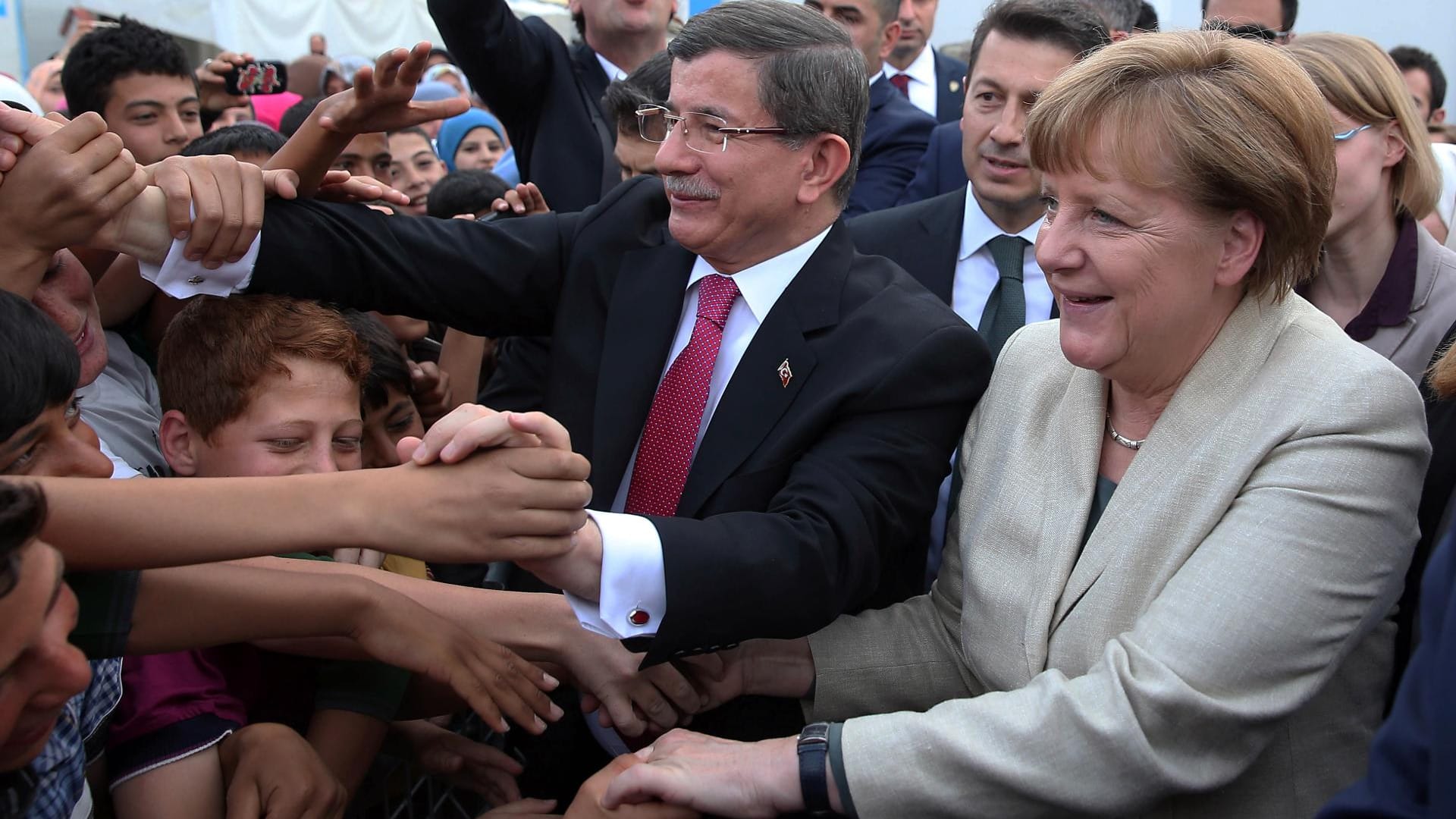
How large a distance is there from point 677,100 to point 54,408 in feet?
4.15

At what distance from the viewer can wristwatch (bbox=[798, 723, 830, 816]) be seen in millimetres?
1970

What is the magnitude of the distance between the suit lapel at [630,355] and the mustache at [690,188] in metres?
0.13

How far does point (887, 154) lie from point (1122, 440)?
257 centimetres

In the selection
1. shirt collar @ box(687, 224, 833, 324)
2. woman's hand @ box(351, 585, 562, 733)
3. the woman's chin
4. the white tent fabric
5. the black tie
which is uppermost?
the woman's chin

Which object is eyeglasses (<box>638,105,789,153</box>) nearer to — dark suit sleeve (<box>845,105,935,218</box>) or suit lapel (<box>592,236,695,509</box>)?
suit lapel (<box>592,236,695,509</box>)

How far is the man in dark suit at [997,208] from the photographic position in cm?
333

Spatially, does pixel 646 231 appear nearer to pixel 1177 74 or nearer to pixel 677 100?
pixel 677 100

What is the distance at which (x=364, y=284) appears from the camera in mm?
2436

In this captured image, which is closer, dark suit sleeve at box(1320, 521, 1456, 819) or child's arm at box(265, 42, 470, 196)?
dark suit sleeve at box(1320, 521, 1456, 819)

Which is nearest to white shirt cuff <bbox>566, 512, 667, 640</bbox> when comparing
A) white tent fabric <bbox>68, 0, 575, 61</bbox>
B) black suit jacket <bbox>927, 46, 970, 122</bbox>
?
black suit jacket <bbox>927, 46, 970, 122</bbox>

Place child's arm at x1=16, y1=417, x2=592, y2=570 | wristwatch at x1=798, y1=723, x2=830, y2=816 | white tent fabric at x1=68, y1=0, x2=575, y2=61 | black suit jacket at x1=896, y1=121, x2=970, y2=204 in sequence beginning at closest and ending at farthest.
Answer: child's arm at x1=16, y1=417, x2=592, y2=570
wristwatch at x1=798, y1=723, x2=830, y2=816
black suit jacket at x1=896, y1=121, x2=970, y2=204
white tent fabric at x1=68, y1=0, x2=575, y2=61

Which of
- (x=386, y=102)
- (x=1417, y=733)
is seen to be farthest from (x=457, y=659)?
(x=1417, y=733)

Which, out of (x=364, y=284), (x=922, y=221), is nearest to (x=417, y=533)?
(x=364, y=284)

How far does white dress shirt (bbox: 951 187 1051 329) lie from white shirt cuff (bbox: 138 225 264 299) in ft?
5.86
